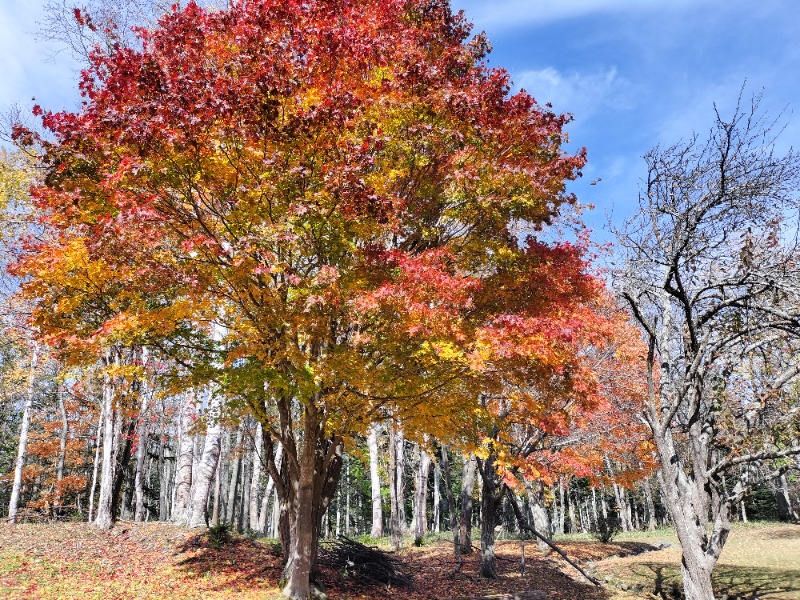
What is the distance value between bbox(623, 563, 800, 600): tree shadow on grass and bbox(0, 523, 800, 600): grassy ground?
23 millimetres

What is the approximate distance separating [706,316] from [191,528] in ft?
42.3

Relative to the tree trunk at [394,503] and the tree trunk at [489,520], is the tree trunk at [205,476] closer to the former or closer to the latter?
the tree trunk at [394,503]

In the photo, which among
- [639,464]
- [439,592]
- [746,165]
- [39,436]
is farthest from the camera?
[39,436]

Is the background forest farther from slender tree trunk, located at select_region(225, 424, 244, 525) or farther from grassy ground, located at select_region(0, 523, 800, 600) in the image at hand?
slender tree trunk, located at select_region(225, 424, 244, 525)

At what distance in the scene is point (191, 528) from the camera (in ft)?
42.0

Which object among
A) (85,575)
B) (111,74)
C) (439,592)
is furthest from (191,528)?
(111,74)

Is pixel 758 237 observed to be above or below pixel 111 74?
below

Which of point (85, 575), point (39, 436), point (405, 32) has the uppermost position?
point (405, 32)

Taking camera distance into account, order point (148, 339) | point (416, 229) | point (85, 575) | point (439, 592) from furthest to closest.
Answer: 1. point (439, 592)
2. point (85, 575)
3. point (416, 229)
4. point (148, 339)

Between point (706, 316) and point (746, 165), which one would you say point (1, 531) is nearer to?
point (706, 316)

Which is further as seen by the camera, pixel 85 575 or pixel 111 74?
pixel 85 575

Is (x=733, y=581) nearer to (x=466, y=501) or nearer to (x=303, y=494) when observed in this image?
(x=466, y=501)

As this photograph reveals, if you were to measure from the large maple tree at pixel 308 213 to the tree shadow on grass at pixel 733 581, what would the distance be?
285 inches

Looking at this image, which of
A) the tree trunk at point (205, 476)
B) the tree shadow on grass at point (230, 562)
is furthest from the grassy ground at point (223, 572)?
the tree trunk at point (205, 476)
